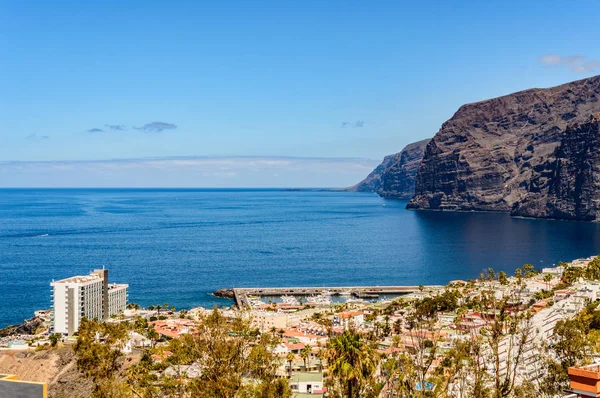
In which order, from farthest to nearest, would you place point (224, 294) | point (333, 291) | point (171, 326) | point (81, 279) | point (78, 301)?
point (333, 291), point (224, 294), point (81, 279), point (78, 301), point (171, 326)

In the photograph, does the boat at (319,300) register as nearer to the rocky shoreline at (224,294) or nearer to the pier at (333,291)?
the pier at (333,291)

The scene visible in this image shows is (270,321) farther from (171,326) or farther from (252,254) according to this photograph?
(252,254)

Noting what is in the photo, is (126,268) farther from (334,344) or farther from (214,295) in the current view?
(334,344)

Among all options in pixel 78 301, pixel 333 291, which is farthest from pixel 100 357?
pixel 333 291

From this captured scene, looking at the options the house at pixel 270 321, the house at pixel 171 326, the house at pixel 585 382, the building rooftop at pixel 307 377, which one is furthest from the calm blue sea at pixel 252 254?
the house at pixel 585 382

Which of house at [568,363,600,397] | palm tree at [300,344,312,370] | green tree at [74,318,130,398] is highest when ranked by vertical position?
house at [568,363,600,397]

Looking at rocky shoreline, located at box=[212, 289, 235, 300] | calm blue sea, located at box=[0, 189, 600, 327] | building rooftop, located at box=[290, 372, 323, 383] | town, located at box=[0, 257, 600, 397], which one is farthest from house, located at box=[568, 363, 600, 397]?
rocky shoreline, located at box=[212, 289, 235, 300]

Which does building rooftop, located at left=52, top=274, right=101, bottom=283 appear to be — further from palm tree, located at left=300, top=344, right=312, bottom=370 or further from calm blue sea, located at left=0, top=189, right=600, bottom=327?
palm tree, located at left=300, top=344, right=312, bottom=370
